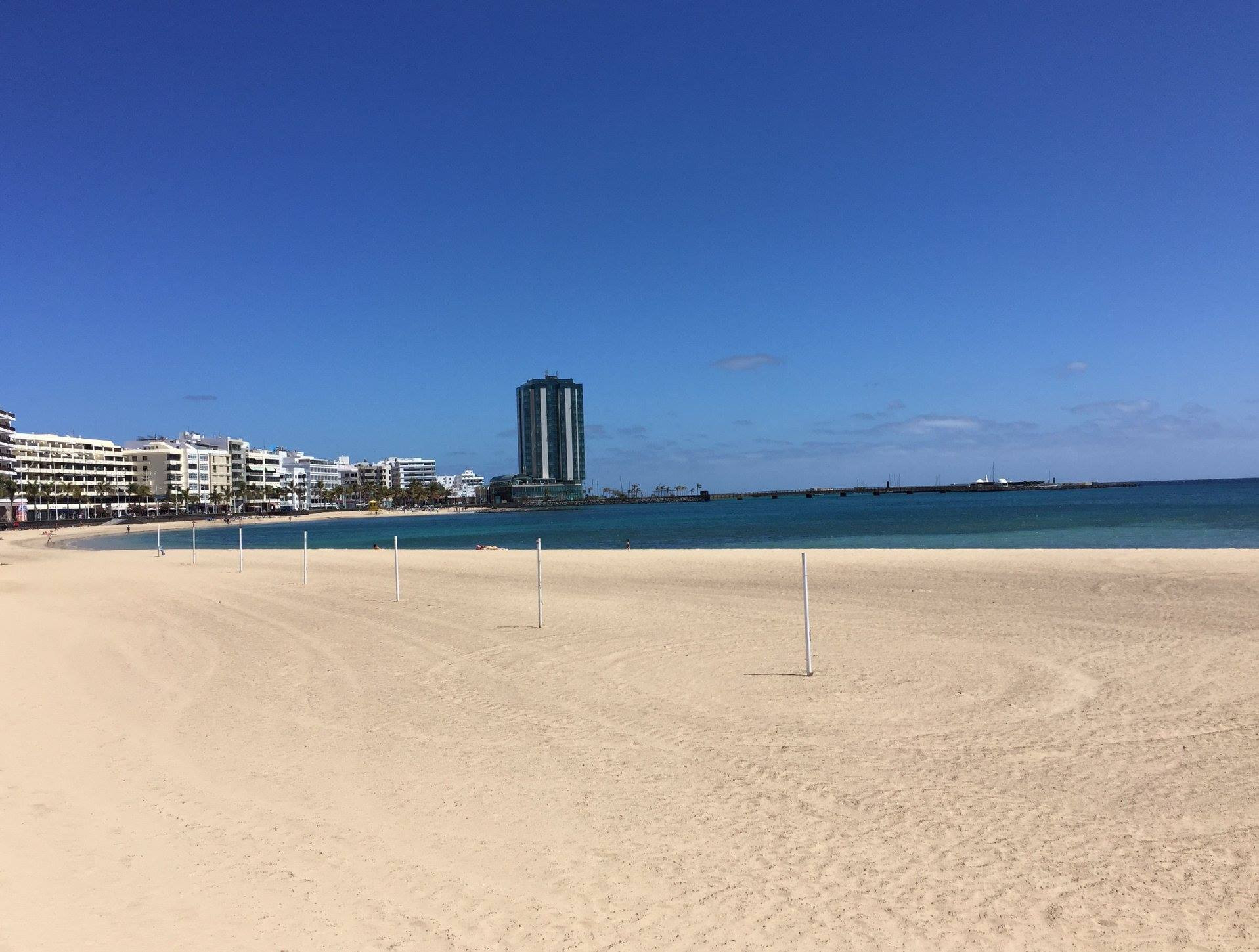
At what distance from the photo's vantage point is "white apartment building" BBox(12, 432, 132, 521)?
4259 inches

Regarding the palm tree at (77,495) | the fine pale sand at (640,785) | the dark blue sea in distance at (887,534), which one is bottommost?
the dark blue sea in distance at (887,534)

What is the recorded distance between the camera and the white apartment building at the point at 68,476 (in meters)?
108

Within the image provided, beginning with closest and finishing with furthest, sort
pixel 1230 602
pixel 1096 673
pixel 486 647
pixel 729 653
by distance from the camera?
pixel 1096 673 < pixel 729 653 < pixel 486 647 < pixel 1230 602

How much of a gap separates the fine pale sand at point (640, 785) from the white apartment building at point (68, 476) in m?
115

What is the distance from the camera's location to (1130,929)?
3936 mm

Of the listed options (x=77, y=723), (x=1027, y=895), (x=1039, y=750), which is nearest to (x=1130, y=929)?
(x=1027, y=895)

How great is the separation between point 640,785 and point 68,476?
13751cm

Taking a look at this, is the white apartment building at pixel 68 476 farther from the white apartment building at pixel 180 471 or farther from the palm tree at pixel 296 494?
the palm tree at pixel 296 494

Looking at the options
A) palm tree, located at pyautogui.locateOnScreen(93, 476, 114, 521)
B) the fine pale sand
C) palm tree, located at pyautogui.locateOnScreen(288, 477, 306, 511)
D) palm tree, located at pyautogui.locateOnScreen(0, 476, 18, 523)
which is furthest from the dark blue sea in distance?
palm tree, located at pyautogui.locateOnScreen(288, 477, 306, 511)

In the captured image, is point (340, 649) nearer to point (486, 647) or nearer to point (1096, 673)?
point (486, 647)

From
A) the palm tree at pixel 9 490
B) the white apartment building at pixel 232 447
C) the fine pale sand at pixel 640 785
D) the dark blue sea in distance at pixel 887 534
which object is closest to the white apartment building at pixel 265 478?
the white apartment building at pixel 232 447

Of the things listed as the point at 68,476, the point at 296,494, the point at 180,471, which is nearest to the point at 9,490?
the point at 68,476

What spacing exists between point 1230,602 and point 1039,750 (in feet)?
33.6

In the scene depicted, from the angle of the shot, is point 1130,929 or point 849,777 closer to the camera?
point 1130,929
